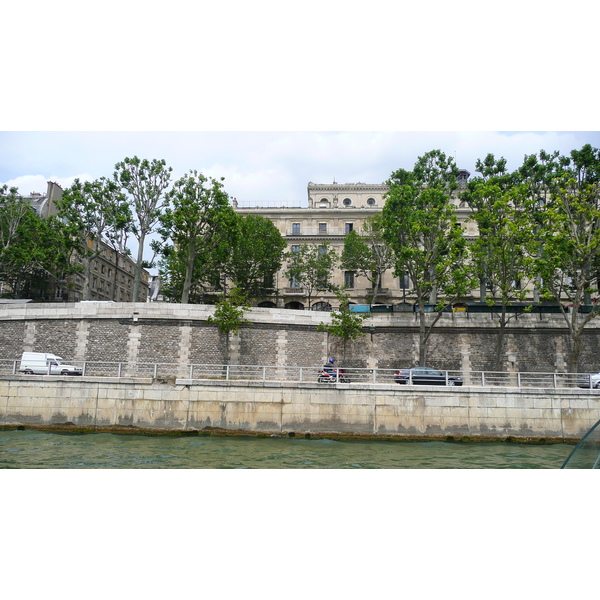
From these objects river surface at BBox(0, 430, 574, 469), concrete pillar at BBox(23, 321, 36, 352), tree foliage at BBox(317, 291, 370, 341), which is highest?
tree foliage at BBox(317, 291, 370, 341)

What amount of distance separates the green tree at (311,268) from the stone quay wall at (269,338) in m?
15.9

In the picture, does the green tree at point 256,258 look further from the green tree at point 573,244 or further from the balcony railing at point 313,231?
the green tree at point 573,244

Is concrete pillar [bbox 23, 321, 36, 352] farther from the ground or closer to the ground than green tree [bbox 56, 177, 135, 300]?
closer to the ground

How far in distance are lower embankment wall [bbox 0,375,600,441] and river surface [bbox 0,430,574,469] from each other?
642 mm

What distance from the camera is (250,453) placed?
16.8 meters

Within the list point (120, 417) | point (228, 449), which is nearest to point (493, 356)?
point (228, 449)

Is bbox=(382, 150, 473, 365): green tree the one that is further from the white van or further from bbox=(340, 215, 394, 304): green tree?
the white van

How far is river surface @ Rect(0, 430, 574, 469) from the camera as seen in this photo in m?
14.9

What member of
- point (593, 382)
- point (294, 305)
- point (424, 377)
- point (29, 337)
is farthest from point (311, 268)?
point (593, 382)

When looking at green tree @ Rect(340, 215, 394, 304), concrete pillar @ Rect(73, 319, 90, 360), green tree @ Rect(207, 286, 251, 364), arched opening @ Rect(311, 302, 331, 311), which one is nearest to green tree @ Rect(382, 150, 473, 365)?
green tree @ Rect(207, 286, 251, 364)

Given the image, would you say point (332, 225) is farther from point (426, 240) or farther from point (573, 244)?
point (573, 244)

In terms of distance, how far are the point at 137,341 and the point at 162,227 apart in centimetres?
896

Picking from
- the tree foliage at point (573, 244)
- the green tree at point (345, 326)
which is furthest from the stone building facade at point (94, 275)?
the tree foliage at point (573, 244)

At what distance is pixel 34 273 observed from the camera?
46.0 m
